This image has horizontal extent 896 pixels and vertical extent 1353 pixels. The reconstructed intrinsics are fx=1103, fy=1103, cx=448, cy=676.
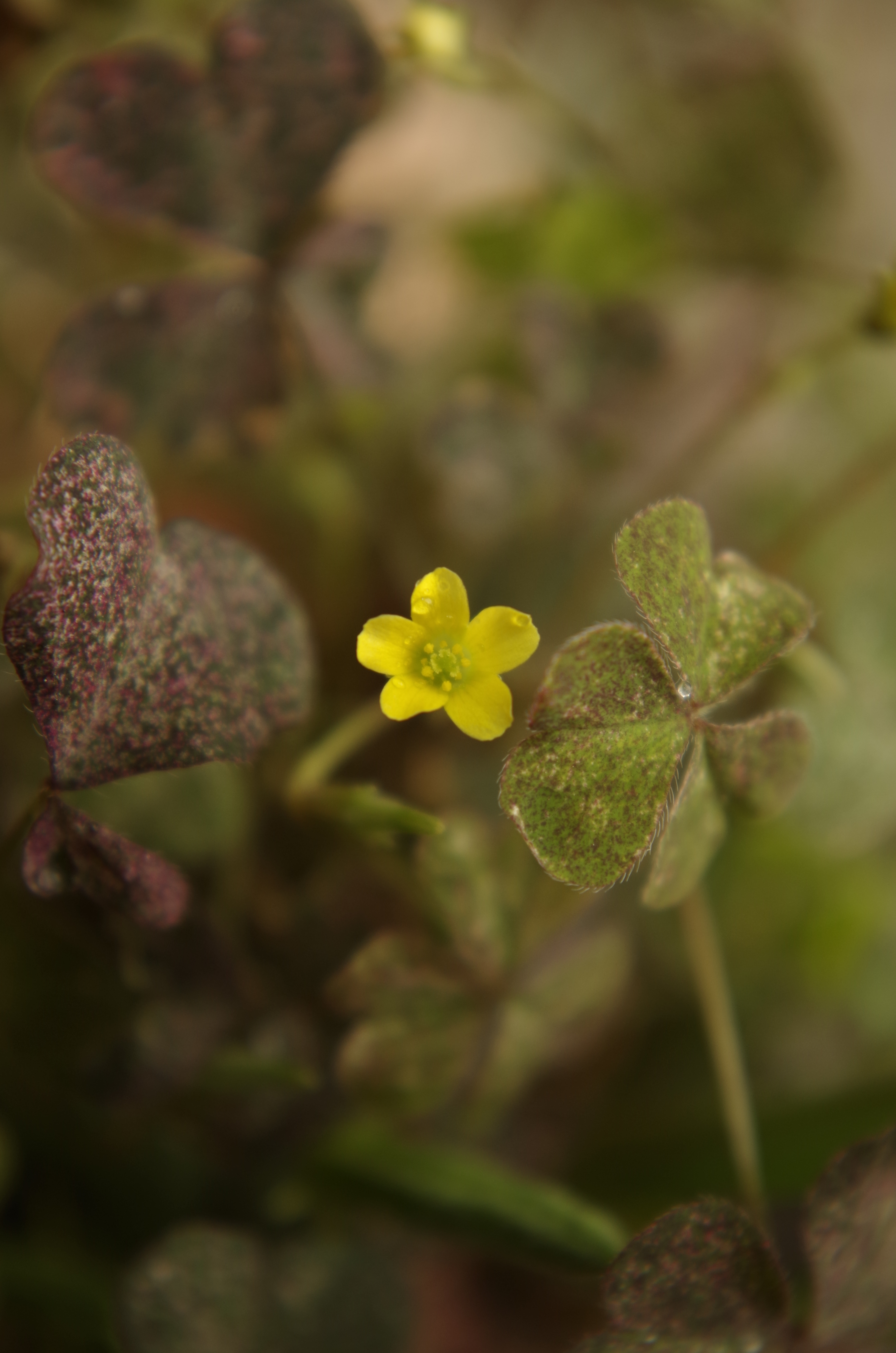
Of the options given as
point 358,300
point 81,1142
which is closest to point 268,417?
point 358,300

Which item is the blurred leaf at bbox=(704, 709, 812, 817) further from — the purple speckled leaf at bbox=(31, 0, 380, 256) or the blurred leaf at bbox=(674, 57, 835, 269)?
the blurred leaf at bbox=(674, 57, 835, 269)

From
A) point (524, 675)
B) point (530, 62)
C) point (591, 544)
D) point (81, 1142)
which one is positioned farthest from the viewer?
point (530, 62)

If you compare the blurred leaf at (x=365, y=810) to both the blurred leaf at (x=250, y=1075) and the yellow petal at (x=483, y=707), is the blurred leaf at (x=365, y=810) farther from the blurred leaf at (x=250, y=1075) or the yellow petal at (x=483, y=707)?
the blurred leaf at (x=250, y=1075)

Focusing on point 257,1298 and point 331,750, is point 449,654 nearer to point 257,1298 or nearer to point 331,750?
point 331,750

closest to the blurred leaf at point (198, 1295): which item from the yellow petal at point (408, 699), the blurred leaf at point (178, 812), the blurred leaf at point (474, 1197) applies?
the blurred leaf at point (474, 1197)

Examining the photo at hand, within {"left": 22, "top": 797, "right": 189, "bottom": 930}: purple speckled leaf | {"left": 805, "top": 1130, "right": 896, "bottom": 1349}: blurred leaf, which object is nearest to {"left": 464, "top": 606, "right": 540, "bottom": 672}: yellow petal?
{"left": 22, "top": 797, "right": 189, "bottom": 930}: purple speckled leaf

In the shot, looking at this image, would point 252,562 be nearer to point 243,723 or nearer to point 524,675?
point 243,723

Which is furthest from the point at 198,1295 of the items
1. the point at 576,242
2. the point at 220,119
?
the point at 576,242
